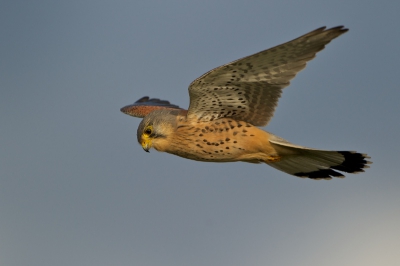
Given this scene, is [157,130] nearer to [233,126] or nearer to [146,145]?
[146,145]

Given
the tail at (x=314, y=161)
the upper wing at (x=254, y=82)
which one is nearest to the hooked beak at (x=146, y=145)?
the upper wing at (x=254, y=82)

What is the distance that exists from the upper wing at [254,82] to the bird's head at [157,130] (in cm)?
26

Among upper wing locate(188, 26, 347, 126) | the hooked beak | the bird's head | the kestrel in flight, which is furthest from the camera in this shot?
the hooked beak

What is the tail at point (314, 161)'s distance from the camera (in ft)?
24.3

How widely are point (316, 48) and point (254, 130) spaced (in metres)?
1.34

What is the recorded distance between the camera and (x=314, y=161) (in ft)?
25.2

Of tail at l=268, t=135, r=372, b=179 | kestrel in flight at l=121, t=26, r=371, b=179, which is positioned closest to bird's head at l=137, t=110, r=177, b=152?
kestrel in flight at l=121, t=26, r=371, b=179

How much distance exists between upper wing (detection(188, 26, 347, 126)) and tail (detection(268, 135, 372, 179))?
409 mm

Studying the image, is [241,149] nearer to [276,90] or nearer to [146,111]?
[276,90]

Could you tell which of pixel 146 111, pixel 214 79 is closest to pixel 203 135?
pixel 214 79

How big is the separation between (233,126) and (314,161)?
3.56 feet

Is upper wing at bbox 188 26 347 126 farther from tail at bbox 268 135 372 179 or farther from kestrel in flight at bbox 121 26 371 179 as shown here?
tail at bbox 268 135 372 179

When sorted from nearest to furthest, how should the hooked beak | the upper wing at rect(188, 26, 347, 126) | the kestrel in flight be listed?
1. the upper wing at rect(188, 26, 347, 126)
2. the kestrel in flight
3. the hooked beak

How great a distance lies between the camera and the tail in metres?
7.40
